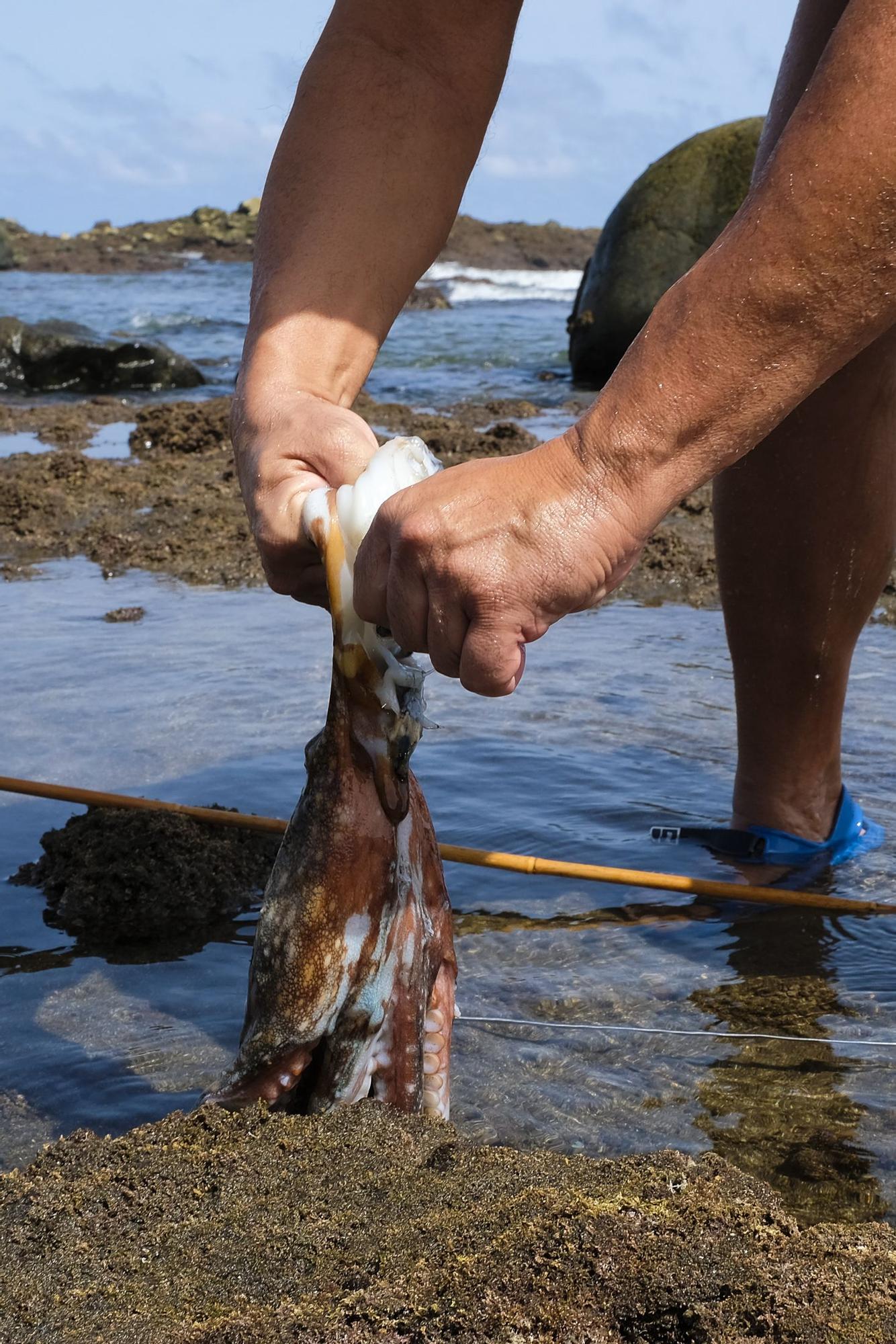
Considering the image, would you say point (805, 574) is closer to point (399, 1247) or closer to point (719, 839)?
point (719, 839)

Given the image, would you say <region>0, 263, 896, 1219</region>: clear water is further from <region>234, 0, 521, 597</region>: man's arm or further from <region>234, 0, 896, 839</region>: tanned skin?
<region>234, 0, 521, 597</region>: man's arm

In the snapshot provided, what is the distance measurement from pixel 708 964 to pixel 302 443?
1.44 m

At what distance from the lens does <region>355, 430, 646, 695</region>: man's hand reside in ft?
5.37

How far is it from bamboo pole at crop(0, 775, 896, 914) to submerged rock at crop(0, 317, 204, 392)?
38.8 feet

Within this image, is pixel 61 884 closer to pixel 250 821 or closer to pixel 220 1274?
pixel 250 821

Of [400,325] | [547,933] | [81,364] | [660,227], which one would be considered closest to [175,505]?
[547,933]

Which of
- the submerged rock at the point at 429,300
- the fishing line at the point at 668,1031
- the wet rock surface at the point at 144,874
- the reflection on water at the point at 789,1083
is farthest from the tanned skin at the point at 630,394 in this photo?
the submerged rock at the point at 429,300

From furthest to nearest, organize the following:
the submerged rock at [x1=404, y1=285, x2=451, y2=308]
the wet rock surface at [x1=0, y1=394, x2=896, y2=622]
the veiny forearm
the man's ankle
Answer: the submerged rock at [x1=404, y1=285, x2=451, y2=308] < the wet rock surface at [x1=0, y1=394, x2=896, y2=622] < the man's ankle < the veiny forearm

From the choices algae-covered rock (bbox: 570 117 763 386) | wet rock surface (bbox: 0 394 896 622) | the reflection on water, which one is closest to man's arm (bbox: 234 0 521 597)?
the reflection on water

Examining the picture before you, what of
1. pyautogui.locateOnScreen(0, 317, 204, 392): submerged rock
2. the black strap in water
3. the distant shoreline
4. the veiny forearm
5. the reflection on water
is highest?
the distant shoreline

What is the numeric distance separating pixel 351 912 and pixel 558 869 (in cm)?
116

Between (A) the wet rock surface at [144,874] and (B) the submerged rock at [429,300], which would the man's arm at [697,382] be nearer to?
(A) the wet rock surface at [144,874]

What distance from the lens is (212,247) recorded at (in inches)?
2127

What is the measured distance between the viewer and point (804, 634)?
3.15 meters
